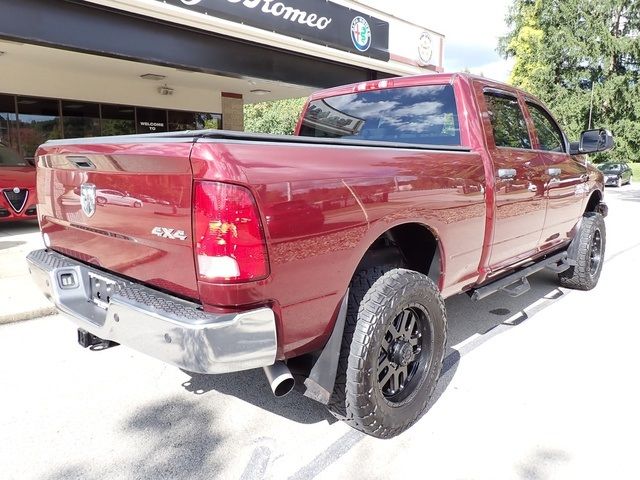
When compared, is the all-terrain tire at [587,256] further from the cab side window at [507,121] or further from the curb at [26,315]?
the curb at [26,315]

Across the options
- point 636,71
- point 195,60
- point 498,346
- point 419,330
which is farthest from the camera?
point 636,71

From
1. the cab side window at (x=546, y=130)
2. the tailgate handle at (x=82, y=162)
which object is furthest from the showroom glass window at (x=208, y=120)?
the tailgate handle at (x=82, y=162)

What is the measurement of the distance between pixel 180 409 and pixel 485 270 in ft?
7.57

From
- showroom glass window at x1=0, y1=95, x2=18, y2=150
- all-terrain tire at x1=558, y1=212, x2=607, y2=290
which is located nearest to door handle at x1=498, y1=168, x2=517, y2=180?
all-terrain tire at x1=558, y1=212, x2=607, y2=290

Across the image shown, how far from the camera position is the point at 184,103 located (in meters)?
14.4

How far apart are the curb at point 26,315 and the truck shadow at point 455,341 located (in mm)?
2033

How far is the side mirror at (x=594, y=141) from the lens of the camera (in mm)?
4969

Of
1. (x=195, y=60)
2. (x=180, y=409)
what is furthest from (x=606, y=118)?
(x=180, y=409)

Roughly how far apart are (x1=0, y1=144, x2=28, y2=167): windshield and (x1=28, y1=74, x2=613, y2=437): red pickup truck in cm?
739

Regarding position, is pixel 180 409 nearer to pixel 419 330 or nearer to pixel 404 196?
pixel 419 330

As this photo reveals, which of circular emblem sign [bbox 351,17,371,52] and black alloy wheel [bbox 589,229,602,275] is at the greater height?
circular emblem sign [bbox 351,17,371,52]

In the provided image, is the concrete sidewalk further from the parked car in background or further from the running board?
the parked car in background

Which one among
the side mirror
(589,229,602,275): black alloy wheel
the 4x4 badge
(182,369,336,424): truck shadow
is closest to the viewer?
the 4x4 badge

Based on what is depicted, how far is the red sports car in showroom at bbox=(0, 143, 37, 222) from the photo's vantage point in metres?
8.45
